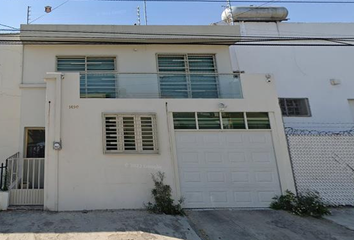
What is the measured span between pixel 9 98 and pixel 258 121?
8.61 m

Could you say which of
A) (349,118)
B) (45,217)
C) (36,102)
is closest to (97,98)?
(36,102)

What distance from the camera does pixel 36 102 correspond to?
8391 millimetres

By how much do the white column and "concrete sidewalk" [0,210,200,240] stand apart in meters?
0.43

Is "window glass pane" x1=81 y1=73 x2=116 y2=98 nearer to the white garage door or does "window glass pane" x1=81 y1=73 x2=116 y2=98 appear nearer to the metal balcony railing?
the metal balcony railing

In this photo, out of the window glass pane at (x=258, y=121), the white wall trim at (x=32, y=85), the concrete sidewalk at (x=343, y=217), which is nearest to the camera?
the concrete sidewalk at (x=343, y=217)

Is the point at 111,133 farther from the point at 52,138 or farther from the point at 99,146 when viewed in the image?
the point at 52,138

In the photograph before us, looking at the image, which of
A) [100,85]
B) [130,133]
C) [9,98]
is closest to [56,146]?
[130,133]

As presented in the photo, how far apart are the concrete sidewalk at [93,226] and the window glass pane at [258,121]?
3.65 m

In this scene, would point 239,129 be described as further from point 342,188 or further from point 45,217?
point 45,217

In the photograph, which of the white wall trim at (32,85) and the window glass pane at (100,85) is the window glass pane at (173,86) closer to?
the window glass pane at (100,85)

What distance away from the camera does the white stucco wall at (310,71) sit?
1055cm

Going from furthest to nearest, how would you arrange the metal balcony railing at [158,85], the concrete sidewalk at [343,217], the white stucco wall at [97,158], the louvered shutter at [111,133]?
the metal balcony railing at [158,85] → the louvered shutter at [111,133] → the white stucco wall at [97,158] → the concrete sidewalk at [343,217]

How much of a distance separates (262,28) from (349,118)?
5.76 m

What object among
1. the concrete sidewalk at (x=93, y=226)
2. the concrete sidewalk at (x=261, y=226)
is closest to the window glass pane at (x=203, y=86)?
the concrete sidewalk at (x=261, y=226)
